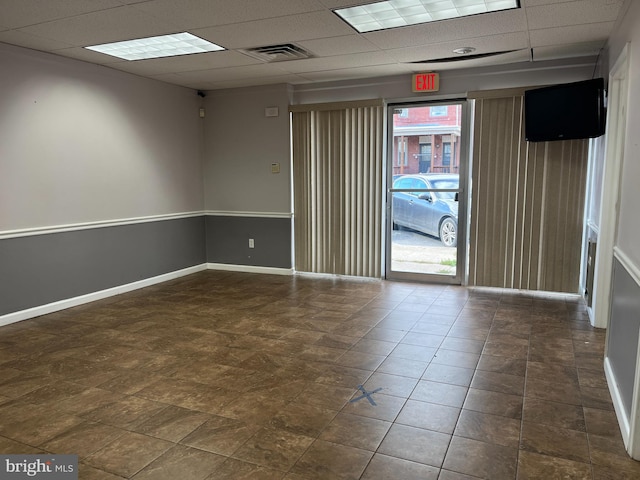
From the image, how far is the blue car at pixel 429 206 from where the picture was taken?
5.36 meters

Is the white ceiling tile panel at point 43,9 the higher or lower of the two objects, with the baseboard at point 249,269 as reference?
higher

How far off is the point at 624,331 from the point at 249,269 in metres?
4.66

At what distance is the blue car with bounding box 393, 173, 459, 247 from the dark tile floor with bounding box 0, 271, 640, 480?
1.12 metres

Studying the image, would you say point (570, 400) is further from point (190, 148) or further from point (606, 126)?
point (190, 148)

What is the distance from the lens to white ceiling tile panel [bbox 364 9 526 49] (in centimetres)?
347

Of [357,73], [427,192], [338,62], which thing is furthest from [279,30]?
[427,192]

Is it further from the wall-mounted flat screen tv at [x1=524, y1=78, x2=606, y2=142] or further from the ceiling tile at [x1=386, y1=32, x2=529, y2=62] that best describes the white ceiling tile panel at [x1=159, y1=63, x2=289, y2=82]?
the wall-mounted flat screen tv at [x1=524, y1=78, x2=606, y2=142]

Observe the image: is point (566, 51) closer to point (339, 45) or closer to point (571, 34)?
point (571, 34)

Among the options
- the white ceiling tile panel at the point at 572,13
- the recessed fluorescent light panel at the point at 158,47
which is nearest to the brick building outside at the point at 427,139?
the white ceiling tile panel at the point at 572,13

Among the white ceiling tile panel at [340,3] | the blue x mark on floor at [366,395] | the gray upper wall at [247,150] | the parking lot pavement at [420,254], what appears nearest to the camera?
the blue x mark on floor at [366,395]

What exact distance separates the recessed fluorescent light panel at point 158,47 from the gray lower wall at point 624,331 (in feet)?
11.6

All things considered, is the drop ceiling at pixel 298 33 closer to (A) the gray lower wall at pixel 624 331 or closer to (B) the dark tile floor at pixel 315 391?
Result: (A) the gray lower wall at pixel 624 331

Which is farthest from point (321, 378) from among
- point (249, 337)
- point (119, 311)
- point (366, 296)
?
point (119, 311)

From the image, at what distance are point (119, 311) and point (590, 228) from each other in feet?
15.0
